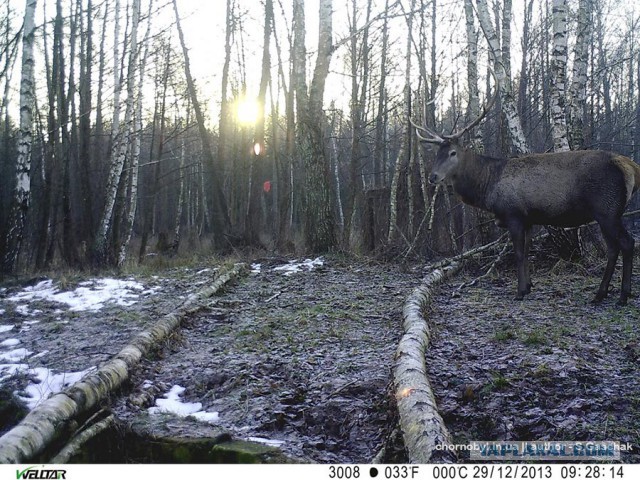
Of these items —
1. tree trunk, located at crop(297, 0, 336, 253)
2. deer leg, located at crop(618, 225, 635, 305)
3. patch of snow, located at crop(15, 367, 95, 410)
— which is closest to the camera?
patch of snow, located at crop(15, 367, 95, 410)

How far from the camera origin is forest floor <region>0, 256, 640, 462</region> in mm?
3477

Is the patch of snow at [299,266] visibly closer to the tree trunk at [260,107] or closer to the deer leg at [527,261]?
the deer leg at [527,261]

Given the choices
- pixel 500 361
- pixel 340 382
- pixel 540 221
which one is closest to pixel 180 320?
pixel 340 382

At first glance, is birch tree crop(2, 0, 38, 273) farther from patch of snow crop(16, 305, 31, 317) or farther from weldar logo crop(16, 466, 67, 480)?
weldar logo crop(16, 466, 67, 480)

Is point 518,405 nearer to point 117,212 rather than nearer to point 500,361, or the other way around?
point 500,361

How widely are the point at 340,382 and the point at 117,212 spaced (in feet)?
40.5

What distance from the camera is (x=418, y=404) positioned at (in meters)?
3.35

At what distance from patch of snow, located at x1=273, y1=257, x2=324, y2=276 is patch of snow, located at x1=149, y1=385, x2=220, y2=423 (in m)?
5.45

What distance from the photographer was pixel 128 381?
4566 millimetres

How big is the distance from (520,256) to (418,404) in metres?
4.17

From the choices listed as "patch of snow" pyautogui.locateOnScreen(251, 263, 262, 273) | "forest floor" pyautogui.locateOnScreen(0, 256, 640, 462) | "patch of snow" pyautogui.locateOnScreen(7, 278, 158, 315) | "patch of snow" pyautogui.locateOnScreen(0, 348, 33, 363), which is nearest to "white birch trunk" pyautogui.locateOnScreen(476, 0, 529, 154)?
"forest floor" pyautogui.locateOnScreen(0, 256, 640, 462)

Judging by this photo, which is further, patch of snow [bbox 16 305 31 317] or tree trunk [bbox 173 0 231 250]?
tree trunk [bbox 173 0 231 250]

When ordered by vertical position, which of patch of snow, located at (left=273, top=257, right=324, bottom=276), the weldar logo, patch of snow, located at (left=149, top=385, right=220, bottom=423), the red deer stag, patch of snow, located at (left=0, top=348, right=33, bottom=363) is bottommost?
patch of snow, located at (left=149, top=385, right=220, bottom=423)

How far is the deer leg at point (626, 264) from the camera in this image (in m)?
6.03
